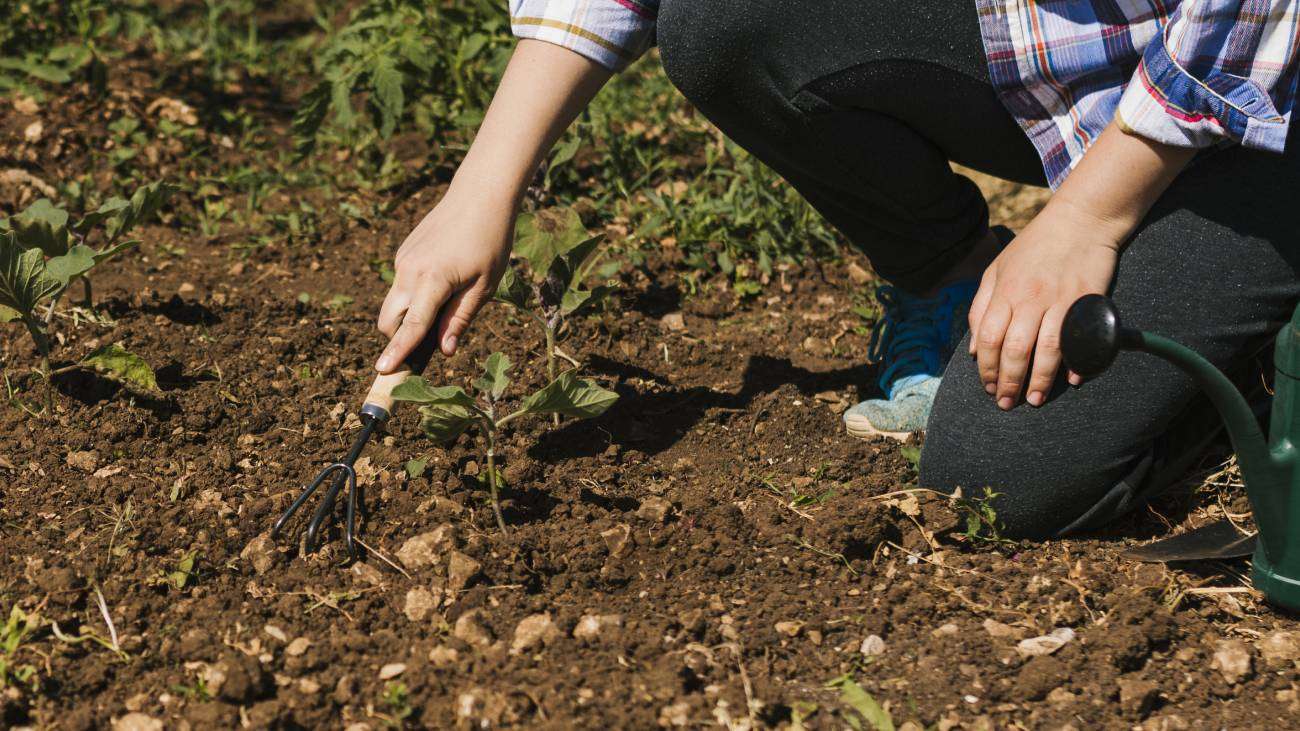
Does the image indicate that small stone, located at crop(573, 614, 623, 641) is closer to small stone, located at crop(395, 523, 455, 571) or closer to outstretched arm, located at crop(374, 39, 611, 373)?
small stone, located at crop(395, 523, 455, 571)

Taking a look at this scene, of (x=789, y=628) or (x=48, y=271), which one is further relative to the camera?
(x=48, y=271)

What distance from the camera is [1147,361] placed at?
1.88 meters

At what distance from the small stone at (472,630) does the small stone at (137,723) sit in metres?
0.37

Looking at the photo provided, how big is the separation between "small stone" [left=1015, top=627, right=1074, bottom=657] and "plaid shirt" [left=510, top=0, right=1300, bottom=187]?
68 centimetres

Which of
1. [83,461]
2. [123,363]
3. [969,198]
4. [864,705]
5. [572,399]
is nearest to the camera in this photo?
[864,705]

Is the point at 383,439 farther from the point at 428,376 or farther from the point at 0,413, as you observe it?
the point at 0,413

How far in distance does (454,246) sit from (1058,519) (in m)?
1.02

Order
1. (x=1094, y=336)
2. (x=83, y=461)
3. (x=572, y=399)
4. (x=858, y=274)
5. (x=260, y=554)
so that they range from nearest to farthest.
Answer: (x=1094, y=336)
(x=260, y=554)
(x=572, y=399)
(x=83, y=461)
(x=858, y=274)

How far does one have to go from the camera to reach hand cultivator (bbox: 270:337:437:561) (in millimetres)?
1695

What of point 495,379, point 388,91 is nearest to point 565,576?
point 495,379

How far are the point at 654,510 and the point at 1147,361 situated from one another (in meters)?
0.79

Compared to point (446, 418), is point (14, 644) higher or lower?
lower

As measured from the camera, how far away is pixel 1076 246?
1721mm

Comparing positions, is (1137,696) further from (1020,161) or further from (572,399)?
(1020,161)
